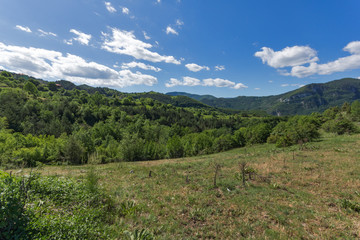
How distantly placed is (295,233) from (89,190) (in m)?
11.7

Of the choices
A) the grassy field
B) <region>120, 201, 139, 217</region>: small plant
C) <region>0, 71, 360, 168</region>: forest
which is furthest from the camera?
<region>0, 71, 360, 168</region>: forest

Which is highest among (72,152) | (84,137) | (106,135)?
(84,137)

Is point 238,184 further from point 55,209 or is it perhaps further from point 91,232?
point 55,209

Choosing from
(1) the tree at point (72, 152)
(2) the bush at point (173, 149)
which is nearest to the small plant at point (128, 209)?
(1) the tree at point (72, 152)

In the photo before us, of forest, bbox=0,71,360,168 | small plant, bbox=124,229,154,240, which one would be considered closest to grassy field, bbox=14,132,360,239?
small plant, bbox=124,229,154,240

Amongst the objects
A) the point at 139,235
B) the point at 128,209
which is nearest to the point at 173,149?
the point at 128,209

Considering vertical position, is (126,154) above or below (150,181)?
below

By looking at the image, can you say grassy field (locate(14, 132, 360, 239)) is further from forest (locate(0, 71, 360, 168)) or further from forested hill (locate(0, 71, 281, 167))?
forested hill (locate(0, 71, 281, 167))

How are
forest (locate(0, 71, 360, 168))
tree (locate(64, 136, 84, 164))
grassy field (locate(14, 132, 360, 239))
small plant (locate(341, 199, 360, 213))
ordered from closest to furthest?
grassy field (locate(14, 132, 360, 239)), small plant (locate(341, 199, 360, 213)), tree (locate(64, 136, 84, 164)), forest (locate(0, 71, 360, 168))

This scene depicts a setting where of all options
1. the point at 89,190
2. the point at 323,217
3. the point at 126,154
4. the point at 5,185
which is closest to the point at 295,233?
the point at 323,217

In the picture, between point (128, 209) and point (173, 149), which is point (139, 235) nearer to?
point (128, 209)

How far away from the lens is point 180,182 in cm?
1493

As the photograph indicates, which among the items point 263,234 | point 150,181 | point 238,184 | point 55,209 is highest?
point 55,209

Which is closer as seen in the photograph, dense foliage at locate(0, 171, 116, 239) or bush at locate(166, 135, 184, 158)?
dense foliage at locate(0, 171, 116, 239)
